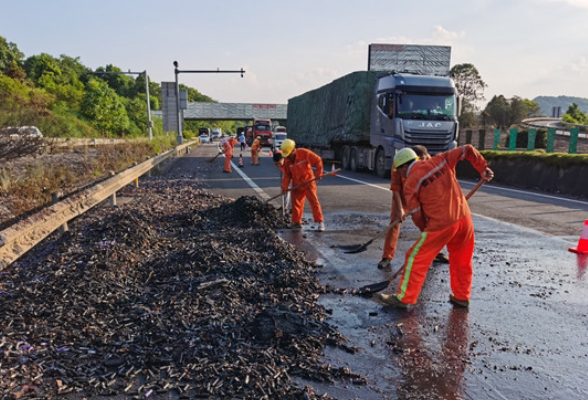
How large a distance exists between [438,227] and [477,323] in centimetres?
86

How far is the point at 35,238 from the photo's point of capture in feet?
15.1

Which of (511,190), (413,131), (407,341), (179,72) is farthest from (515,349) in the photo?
(179,72)

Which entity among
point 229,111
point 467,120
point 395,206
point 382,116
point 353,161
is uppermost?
point 229,111

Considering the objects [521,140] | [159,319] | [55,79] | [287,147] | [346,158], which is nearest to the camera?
[159,319]

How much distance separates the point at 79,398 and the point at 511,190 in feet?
44.2

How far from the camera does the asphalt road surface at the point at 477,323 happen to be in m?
2.92

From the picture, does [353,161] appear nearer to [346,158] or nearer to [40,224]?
[346,158]

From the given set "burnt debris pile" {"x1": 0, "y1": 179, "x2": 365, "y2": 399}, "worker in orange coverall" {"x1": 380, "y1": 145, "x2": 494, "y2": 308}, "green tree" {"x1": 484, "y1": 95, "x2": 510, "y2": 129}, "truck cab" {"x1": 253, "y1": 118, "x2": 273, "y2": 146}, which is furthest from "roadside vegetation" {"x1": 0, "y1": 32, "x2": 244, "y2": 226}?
"green tree" {"x1": 484, "y1": 95, "x2": 510, "y2": 129}

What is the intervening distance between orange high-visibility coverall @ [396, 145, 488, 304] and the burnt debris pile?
3.10 feet

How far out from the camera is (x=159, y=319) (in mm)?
3689

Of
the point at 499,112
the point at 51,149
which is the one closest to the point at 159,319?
the point at 51,149

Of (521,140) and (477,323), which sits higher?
(521,140)

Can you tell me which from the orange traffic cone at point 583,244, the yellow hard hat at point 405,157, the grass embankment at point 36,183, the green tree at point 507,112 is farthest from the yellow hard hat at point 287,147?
the green tree at point 507,112

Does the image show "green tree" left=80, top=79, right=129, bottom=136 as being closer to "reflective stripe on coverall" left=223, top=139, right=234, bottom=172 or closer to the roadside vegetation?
the roadside vegetation
